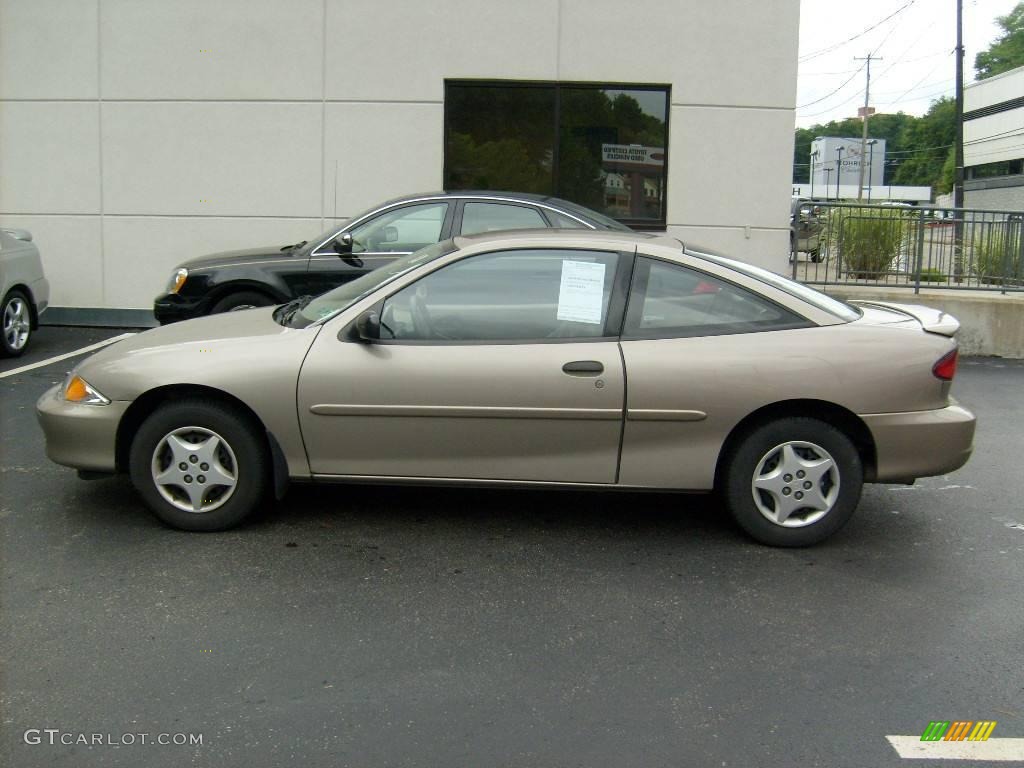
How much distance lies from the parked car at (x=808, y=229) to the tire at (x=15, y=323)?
8030mm

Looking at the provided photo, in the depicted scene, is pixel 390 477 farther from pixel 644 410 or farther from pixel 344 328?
pixel 644 410

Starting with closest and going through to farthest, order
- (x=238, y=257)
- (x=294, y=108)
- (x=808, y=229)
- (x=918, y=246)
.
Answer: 1. (x=238, y=257)
2. (x=918, y=246)
3. (x=808, y=229)
4. (x=294, y=108)

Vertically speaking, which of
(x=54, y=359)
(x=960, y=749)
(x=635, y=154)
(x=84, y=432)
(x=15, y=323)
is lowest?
(x=960, y=749)

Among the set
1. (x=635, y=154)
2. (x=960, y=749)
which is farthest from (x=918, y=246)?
(x=960, y=749)

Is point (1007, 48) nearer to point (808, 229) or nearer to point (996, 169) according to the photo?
point (996, 169)

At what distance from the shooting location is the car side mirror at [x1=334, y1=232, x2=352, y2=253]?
8875mm

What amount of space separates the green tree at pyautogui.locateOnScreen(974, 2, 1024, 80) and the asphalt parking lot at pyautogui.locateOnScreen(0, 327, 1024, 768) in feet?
341

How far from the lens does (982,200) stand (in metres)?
62.4

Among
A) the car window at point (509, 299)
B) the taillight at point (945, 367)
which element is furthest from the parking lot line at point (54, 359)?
the taillight at point (945, 367)

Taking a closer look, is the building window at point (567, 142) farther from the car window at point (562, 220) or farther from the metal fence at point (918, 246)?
the car window at point (562, 220)

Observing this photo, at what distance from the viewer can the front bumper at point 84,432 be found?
5.11 metres

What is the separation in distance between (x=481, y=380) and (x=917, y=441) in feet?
6.82

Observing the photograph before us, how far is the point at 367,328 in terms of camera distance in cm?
500

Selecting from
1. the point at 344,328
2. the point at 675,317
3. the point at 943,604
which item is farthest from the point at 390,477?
the point at 943,604
